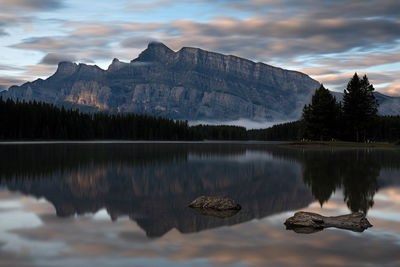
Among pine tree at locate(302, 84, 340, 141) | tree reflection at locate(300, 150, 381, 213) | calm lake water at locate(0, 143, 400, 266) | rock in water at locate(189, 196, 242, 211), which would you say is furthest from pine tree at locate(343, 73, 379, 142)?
rock in water at locate(189, 196, 242, 211)

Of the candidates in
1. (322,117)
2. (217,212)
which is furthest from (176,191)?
(322,117)

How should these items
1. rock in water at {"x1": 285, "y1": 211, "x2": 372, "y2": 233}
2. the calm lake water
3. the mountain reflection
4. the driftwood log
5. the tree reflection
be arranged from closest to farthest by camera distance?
the calm lake water < rock in water at {"x1": 285, "y1": 211, "x2": 372, "y2": 233} < the mountain reflection < the driftwood log < the tree reflection

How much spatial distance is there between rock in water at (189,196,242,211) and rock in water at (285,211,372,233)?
3.58 meters

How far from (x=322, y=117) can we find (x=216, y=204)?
9900 centimetres

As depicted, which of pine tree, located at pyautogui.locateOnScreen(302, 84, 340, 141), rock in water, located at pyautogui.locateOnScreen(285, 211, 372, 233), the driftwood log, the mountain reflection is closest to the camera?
rock in water, located at pyautogui.locateOnScreen(285, 211, 372, 233)

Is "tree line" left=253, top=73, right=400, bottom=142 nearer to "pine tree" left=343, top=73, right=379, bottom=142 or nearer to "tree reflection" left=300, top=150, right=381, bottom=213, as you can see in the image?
"pine tree" left=343, top=73, right=379, bottom=142

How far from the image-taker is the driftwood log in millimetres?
18547

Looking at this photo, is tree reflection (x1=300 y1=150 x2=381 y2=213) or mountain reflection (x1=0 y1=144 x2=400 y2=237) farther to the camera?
tree reflection (x1=300 y1=150 x2=381 y2=213)

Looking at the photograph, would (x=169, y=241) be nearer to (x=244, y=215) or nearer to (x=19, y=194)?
(x=244, y=215)

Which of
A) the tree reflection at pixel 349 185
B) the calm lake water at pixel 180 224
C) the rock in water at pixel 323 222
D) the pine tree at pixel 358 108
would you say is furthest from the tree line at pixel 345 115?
the rock in water at pixel 323 222

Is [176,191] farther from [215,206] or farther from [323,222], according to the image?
[323,222]

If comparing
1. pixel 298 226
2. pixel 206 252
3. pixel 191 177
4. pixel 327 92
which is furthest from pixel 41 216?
pixel 327 92

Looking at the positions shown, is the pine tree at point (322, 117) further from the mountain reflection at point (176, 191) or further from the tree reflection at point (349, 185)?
the mountain reflection at point (176, 191)

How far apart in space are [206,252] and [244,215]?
19.7 ft
